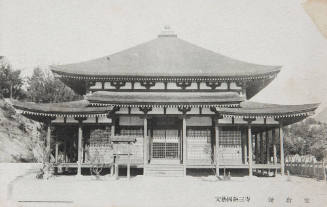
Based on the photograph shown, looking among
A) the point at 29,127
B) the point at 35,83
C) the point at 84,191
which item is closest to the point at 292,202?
the point at 84,191

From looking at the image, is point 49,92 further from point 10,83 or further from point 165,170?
point 165,170

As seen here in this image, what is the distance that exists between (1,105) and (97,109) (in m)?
23.4

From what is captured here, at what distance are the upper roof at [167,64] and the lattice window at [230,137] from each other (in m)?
3.34

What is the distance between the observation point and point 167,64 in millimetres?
21500

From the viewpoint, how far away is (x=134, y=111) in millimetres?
19250

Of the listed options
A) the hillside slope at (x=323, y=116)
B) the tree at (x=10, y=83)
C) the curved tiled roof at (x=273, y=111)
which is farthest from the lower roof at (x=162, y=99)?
the hillside slope at (x=323, y=116)

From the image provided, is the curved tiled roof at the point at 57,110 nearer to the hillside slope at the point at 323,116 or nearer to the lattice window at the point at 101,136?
the lattice window at the point at 101,136

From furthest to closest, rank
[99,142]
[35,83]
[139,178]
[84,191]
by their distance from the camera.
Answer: [35,83] → [99,142] → [139,178] → [84,191]

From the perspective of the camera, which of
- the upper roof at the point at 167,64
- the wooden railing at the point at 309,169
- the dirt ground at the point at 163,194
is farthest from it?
the upper roof at the point at 167,64

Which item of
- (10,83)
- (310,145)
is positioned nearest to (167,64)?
(10,83)

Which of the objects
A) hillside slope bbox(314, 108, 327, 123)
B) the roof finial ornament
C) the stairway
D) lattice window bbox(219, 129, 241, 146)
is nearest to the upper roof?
the roof finial ornament

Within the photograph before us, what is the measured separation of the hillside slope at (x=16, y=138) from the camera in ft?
103

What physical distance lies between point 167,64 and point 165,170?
7048 mm

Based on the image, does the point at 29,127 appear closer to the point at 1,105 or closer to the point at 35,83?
the point at 1,105
